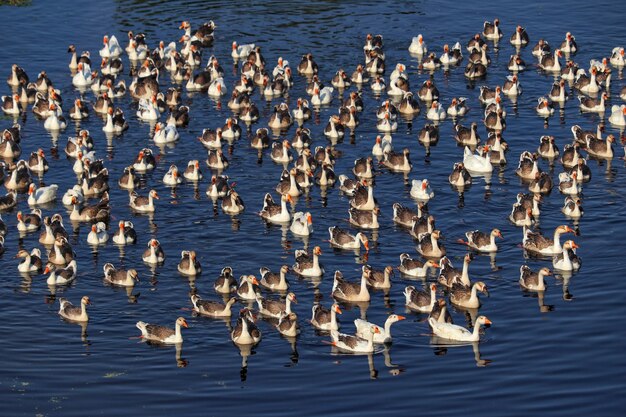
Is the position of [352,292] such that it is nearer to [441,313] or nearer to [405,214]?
[441,313]

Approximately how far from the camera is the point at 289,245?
57.2 m

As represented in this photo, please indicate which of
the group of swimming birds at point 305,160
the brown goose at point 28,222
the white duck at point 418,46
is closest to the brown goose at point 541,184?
the group of swimming birds at point 305,160

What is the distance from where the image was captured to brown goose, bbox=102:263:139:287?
2082 inches

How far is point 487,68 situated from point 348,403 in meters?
40.4

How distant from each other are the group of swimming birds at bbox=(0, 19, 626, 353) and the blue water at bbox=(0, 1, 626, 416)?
1.79 ft

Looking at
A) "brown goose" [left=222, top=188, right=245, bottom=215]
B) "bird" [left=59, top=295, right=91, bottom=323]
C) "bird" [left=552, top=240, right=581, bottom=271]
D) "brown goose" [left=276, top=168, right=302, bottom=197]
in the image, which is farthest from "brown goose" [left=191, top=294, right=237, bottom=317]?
"bird" [left=552, top=240, right=581, bottom=271]

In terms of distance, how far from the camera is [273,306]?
50.8 meters

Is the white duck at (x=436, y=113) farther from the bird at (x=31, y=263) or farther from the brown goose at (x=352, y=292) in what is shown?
the bird at (x=31, y=263)

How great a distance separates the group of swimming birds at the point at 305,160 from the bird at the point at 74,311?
0.20 ft

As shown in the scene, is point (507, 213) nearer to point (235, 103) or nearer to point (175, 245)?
point (175, 245)

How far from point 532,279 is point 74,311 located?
16.3 m

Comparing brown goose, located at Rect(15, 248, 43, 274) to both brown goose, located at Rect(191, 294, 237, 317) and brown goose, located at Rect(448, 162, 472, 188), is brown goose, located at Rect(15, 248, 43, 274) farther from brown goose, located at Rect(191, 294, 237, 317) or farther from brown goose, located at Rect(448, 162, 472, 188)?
brown goose, located at Rect(448, 162, 472, 188)

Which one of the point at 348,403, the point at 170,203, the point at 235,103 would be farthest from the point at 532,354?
the point at 235,103

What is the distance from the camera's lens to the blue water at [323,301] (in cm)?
4472
